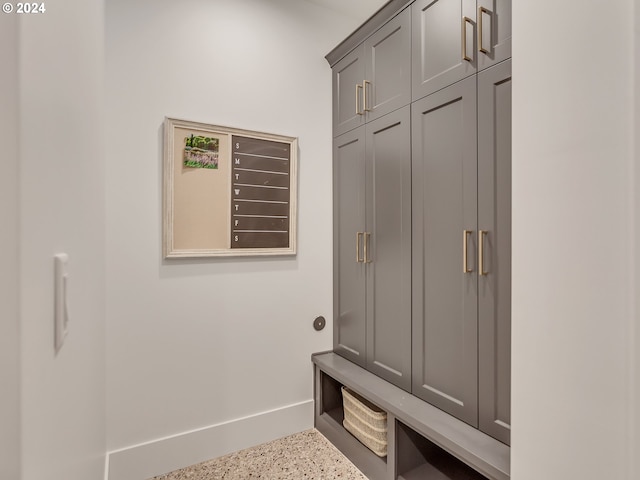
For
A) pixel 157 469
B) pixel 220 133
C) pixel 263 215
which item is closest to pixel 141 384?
pixel 157 469

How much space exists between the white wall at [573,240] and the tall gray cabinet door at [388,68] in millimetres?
838

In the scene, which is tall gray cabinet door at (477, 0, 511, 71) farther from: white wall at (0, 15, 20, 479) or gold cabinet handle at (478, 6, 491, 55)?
white wall at (0, 15, 20, 479)

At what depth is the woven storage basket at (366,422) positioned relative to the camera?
1.79 m

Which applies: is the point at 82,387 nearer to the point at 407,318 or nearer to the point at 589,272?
the point at 589,272

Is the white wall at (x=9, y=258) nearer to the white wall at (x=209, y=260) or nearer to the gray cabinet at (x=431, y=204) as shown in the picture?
the gray cabinet at (x=431, y=204)

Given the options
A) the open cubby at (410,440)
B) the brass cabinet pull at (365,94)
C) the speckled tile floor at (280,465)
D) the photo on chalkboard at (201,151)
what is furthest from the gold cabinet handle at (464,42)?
the speckled tile floor at (280,465)

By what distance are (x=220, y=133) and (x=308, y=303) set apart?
1.20 metres

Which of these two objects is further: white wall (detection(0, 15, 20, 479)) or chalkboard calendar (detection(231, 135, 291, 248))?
chalkboard calendar (detection(231, 135, 291, 248))

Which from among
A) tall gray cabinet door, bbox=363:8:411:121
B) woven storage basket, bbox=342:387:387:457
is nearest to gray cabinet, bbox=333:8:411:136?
tall gray cabinet door, bbox=363:8:411:121

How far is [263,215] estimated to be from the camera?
2.17 meters

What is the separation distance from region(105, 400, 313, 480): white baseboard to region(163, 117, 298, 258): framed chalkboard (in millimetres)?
1014

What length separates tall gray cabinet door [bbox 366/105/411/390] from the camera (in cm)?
184

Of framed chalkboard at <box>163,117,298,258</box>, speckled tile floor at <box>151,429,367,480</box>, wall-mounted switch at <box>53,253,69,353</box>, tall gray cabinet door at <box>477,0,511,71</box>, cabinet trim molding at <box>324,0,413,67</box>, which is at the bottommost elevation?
speckled tile floor at <box>151,429,367,480</box>

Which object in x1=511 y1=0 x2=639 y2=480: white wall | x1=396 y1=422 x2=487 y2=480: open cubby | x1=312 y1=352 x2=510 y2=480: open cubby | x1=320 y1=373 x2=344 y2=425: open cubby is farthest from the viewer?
x1=320 y1=373 x2=344 y2=425: open cubby
